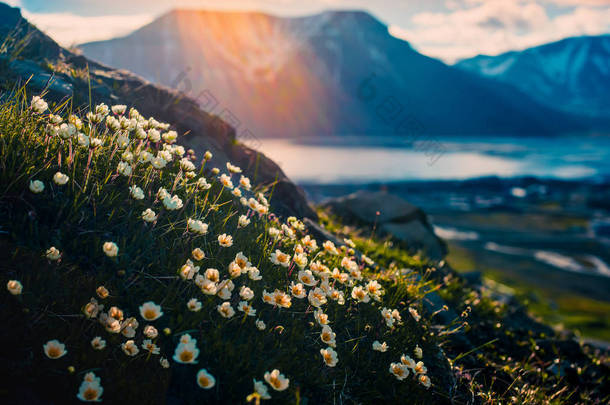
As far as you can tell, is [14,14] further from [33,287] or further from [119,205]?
[33,287]

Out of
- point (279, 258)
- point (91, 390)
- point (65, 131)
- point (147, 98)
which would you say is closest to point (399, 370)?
point (279, 258)

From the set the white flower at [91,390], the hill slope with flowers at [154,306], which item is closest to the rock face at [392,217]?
the hill slope with flowers at [154,306]

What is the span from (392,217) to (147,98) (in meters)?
7.05

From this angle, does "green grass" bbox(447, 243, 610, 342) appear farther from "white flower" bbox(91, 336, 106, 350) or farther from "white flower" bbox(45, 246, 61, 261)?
"white flower" bbox(45, 246, 61, 261)

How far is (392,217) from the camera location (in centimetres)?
1123

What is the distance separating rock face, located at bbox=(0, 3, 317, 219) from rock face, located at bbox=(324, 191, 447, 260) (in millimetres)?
3302

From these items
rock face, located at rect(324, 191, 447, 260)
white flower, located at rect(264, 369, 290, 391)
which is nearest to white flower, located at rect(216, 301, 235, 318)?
white flower, located at rect(264, 369, 290, 391)

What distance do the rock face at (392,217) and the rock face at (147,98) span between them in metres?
3.30

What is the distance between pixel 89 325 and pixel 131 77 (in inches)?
253

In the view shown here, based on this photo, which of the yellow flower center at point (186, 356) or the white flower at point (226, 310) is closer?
the yellow flower center at point (186, 356)

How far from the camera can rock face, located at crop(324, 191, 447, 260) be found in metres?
10.3

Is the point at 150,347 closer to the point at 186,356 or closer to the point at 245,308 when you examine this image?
the point at 186,356

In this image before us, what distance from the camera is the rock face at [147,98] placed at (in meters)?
6.37

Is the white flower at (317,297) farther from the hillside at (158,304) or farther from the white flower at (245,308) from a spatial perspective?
the white flower at (245,308)
